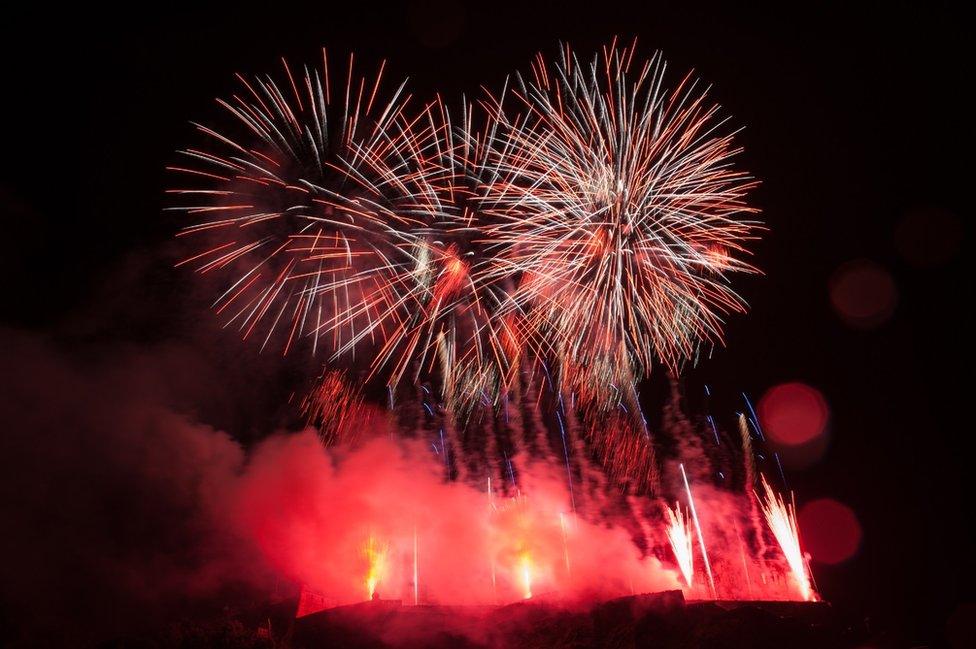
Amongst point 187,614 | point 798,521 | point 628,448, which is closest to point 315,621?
point 187,614

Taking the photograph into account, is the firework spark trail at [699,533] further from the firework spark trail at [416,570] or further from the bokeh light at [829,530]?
the firework spark trail at [416,570]

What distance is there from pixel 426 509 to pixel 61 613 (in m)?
12.7

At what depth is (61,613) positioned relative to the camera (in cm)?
2058

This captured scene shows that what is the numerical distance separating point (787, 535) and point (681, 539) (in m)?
3.50

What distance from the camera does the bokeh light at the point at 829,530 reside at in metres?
23.2

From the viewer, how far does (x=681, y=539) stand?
21766mm

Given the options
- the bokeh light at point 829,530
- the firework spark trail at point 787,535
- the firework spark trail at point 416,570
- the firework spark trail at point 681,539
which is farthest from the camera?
the bokeh light at point 829,530

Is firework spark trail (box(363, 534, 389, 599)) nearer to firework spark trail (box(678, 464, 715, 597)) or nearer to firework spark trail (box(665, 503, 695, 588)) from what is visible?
firework spark trail (box(665, 503, 695, 588))

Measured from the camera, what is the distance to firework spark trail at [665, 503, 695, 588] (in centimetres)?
2136

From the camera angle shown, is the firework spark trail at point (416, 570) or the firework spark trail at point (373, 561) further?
the firework spark trail at point (416, 570)

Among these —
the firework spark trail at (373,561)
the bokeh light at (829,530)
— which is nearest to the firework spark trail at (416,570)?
the firework spark trail at (373,561)

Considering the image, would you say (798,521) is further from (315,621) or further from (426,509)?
(315,621)

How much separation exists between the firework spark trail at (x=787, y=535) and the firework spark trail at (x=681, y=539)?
2744mm

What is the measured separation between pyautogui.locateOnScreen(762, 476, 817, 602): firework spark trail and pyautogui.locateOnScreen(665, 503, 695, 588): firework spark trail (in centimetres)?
274
